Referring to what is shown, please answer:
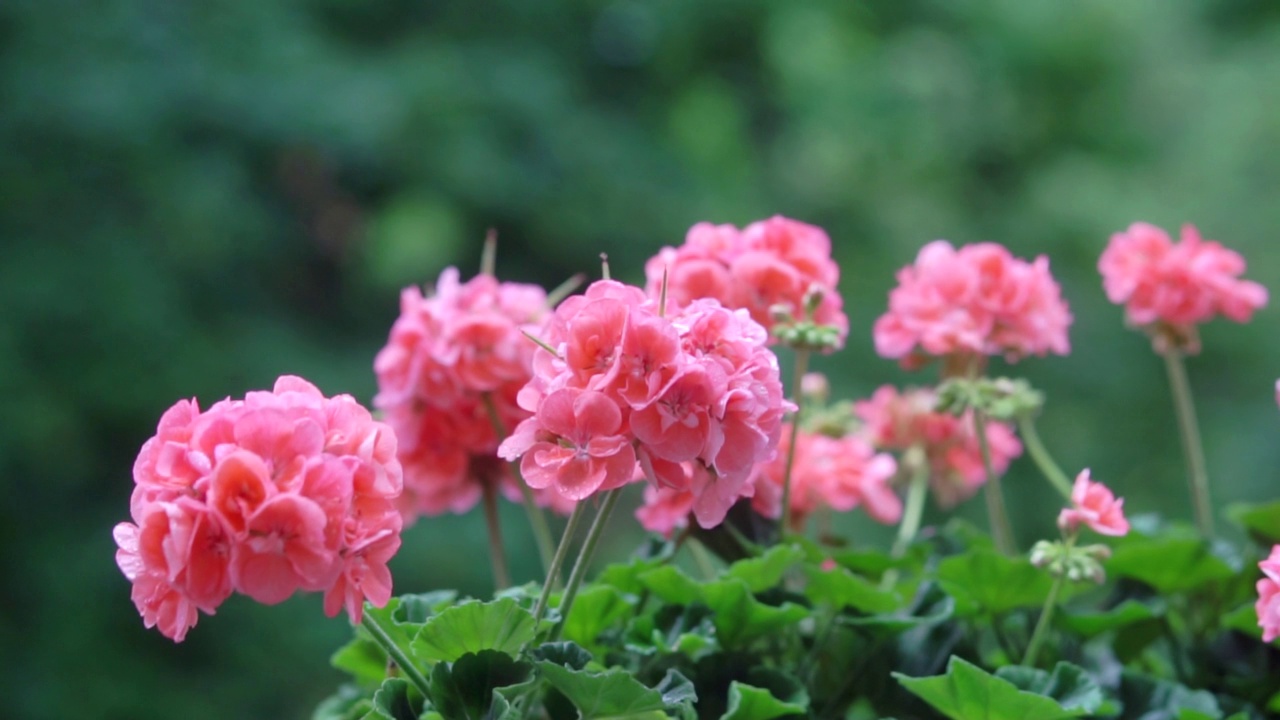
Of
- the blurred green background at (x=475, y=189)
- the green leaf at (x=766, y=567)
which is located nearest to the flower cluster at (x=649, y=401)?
the green leaf at (x=766, y=567)

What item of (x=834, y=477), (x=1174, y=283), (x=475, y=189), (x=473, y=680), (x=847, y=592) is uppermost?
(x=475, y=189)

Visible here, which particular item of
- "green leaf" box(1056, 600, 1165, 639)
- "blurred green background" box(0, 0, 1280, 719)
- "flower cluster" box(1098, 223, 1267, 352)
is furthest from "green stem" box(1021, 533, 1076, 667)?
"blurred green background" box(0, 0, 1280, 719)

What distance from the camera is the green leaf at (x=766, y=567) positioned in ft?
2.15

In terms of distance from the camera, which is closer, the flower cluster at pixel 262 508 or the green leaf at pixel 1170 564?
the flower cluster at pixel 262 508

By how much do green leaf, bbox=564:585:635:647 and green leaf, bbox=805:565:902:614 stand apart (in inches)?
4.0

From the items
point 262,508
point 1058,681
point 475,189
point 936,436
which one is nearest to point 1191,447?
point 936,436

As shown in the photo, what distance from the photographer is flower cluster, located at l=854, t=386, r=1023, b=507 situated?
3.09 feet

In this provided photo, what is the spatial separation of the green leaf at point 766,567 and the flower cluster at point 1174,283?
33 centimetres

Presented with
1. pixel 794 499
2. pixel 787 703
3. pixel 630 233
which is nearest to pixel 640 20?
pixel 630 233

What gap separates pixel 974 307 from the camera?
0.78 metres

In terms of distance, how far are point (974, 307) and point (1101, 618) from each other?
Answer: 200mm

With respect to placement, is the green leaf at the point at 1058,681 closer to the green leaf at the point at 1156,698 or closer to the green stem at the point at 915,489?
the green leaf at the point at 1156,698

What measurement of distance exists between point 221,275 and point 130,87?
449 millimetres

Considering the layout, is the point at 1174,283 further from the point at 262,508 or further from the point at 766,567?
the point at 262,508
